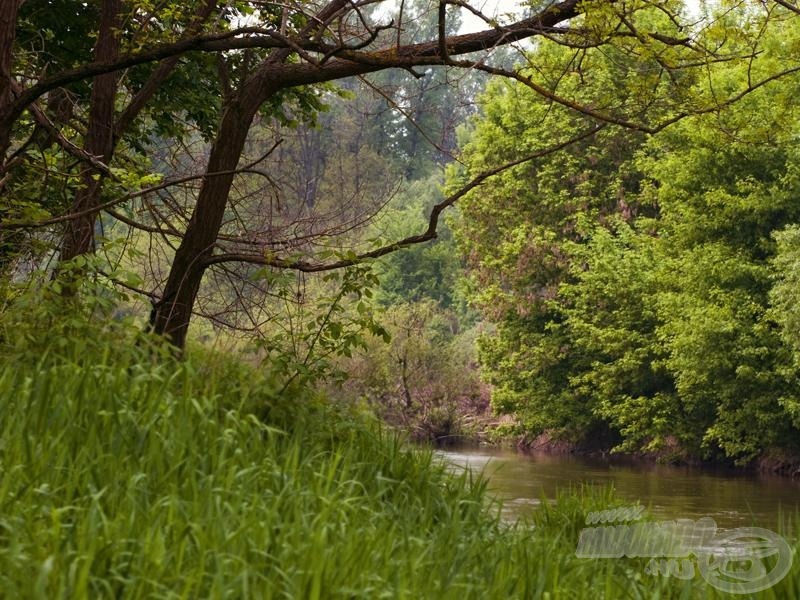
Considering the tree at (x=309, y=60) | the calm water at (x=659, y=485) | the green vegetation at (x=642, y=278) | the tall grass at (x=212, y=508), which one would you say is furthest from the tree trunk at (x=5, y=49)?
the green vegetation at (x=642, y=278)

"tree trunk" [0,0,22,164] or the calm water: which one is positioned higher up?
"tree trunk" [0,0,22,164]

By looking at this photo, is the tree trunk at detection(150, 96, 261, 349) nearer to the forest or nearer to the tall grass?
the forest

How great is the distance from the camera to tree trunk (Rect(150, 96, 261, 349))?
8.33m

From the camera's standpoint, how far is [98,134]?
30.2ft

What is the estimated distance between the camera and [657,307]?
31375 mm

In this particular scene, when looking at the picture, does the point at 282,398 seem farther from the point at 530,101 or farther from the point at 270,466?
the point at 530,101

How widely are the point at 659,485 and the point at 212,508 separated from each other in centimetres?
2254

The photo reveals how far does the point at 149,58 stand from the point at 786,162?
24.1 meters

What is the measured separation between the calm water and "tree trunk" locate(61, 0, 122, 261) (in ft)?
32.4

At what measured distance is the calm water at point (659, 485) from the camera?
20.7 metres

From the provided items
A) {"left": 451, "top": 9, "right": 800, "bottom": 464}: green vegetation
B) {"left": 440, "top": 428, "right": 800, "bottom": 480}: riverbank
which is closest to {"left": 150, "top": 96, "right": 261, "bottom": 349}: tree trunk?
{"left": 451, "top": 9, "right": 800, "bottom": 464}: green vegetation

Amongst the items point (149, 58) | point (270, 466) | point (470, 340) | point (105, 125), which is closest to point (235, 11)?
point (105, 125)
